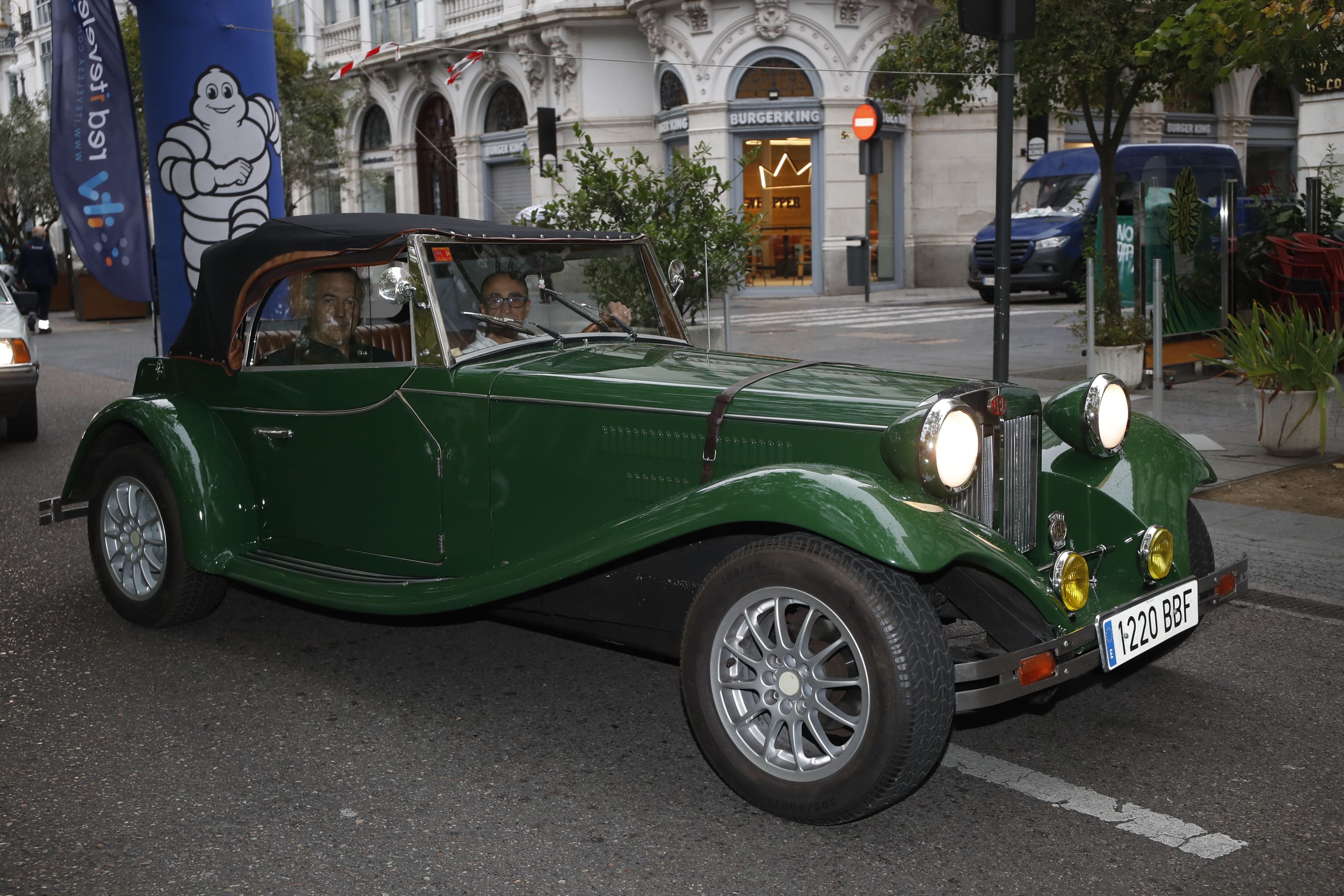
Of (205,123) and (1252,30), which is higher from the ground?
(205,123)

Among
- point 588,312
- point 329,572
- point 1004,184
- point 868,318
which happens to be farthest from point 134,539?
point 868,318

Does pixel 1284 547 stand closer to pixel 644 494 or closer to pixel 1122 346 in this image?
pixel 644 494

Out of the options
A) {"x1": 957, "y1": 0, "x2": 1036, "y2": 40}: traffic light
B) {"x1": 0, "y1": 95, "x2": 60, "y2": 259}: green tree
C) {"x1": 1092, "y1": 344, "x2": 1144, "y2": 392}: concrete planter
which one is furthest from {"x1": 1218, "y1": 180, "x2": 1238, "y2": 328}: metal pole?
{"x1": 0, "y1": 95, "x2": 60, "y2": 259}: green tree

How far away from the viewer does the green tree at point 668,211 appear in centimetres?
888

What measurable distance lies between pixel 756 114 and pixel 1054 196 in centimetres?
660

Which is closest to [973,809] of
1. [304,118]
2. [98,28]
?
[98,28]

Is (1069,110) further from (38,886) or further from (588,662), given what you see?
(38,886)

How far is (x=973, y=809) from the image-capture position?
3.50 metres

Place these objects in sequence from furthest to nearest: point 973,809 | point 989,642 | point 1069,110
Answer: point 1069,110
point 989,642
point 973,809

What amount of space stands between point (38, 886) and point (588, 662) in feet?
6.97

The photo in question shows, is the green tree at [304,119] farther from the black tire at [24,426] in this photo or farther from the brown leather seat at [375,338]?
the brown leather seat at [375,338]

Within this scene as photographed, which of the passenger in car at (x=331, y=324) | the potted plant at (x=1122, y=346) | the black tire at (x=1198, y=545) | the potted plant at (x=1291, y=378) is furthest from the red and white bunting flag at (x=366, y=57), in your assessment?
the black tire at (x=1198, y=545)

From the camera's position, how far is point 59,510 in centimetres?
559

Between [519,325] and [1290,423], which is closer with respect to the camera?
[519,325]
